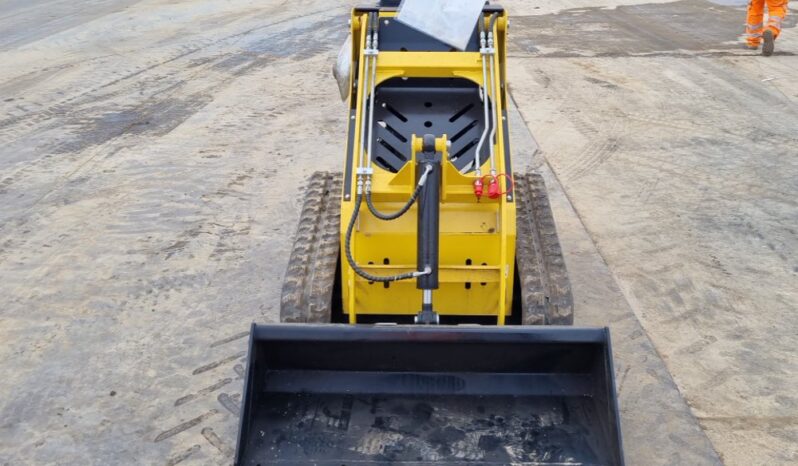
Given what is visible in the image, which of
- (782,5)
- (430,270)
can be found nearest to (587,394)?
(430,270)

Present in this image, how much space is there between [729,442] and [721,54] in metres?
10.0

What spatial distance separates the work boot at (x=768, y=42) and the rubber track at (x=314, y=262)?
9.31m

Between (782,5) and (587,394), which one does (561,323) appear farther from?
(782,5)

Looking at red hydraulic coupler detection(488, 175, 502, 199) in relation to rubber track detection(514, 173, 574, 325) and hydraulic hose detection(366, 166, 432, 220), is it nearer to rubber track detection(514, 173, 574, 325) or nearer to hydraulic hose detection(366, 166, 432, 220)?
hydraulic hose detection(366, 166, 432, 220)

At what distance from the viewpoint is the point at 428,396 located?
3.75 meters

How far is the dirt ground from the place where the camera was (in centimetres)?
436

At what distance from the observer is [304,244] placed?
4785 mm

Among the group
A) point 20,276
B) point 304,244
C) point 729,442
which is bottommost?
point 729,442

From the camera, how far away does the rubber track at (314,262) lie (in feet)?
13.6

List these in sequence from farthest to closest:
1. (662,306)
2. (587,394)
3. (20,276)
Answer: (20,276) < (662,306) < (587,394)

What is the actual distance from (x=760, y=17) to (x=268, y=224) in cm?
989

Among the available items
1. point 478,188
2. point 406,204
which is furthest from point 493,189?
point 406,204

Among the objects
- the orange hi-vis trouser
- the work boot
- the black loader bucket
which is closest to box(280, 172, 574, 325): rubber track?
the black loader bucket

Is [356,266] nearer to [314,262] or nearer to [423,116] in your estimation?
[314,262]
